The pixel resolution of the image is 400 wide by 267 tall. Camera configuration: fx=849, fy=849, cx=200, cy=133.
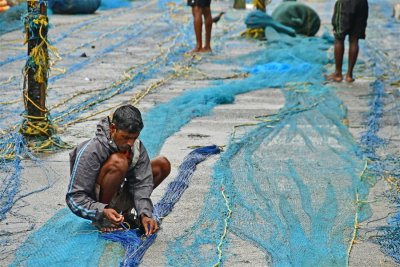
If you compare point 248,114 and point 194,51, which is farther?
point 194,51

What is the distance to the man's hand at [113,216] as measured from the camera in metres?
4.67

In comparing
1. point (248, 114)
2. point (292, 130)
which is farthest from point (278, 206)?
point (248, 114)

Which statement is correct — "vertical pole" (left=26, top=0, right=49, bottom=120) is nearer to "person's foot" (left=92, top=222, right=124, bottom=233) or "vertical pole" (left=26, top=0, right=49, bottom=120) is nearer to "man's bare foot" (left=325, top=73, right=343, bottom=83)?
"person's foot" (left=92, top=222, right=124, bottom=233)

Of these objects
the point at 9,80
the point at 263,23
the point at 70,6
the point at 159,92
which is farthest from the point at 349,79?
the point at 70,6

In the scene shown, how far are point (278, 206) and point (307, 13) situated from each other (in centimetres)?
949

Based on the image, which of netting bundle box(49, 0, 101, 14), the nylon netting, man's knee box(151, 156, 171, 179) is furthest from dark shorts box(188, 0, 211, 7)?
man's knee box(151, 156, 171, 179)

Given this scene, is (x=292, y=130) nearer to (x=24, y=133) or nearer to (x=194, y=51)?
(x=24, y=133)

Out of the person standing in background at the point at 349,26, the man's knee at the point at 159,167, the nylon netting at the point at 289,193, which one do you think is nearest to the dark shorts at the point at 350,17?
the person standing in background at the point at 349,26

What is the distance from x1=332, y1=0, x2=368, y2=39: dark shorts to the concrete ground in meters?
0.65

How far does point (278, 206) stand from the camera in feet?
18.4

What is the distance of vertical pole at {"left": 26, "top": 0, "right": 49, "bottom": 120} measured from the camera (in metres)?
6.91

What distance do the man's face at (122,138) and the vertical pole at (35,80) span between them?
2385 millimetres

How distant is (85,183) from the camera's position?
477 cm

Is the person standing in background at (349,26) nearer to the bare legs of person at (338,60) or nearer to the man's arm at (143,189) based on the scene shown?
the bare legs of person at (338,60)
